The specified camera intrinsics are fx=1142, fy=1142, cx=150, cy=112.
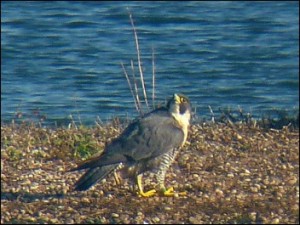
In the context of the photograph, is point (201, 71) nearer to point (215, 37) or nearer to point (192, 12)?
point (215, 37)

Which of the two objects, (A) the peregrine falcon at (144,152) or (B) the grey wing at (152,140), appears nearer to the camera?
(A) the peregrine falcon at (144,152)

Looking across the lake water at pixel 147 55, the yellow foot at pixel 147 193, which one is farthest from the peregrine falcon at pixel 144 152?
the lake water at pixel 147 55

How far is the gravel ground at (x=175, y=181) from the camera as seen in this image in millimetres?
7785

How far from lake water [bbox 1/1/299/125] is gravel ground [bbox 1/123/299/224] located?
297 cm

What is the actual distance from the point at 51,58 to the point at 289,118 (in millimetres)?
8441

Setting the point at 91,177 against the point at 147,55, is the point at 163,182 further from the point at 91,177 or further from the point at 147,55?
the point at 147,55

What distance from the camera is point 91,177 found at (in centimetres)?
803

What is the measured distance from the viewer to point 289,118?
10.3m

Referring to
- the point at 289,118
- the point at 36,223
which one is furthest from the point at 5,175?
the point at 289,118

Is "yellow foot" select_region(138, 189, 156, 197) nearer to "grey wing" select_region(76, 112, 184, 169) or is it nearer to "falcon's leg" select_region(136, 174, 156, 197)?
"falcon's leg" select_region(136, 174, 156, 197)

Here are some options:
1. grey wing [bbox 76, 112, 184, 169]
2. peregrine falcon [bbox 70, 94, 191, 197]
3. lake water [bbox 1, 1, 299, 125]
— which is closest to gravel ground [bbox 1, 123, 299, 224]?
peregrine falcon [bbox 70, 94, 191, 197]

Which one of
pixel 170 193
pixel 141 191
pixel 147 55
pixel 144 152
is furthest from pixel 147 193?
pixel 147 55

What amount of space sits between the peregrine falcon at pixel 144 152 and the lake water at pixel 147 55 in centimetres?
394

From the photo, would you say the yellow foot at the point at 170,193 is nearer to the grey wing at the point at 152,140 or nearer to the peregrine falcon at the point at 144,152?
the peregrine falcon at the point at 144,152
